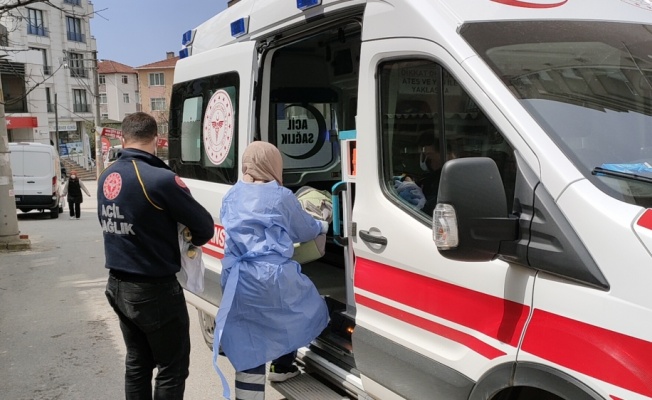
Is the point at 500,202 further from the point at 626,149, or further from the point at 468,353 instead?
the point at 468,353

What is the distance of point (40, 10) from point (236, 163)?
50.9 metres

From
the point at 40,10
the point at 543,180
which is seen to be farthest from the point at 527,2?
the point at 40,10

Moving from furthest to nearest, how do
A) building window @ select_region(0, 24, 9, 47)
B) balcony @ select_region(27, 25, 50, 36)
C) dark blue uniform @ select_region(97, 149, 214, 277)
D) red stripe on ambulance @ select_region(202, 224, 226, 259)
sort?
balcony @ select_region(27, 25, 50, 36) < building window @ select_region(0, 24, 9, 47) < red stripe on ambulance @ select_region(202, 224, 226, 259) < dark blue uniform @ select_region(97, 149, 214, 277)

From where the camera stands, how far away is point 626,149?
1977 mm

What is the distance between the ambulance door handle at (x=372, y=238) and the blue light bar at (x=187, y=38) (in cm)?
313

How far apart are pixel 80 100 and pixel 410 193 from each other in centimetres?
5781

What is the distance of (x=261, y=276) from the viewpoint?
122 inches

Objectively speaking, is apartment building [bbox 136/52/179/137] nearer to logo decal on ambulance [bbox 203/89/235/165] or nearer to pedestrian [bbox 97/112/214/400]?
logo decal on ambulance [bbox 203/89/235/165]

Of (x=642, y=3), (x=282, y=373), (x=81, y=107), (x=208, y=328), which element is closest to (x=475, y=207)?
(x=642, y=3)

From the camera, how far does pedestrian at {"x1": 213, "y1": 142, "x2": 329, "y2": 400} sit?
3.13 meters

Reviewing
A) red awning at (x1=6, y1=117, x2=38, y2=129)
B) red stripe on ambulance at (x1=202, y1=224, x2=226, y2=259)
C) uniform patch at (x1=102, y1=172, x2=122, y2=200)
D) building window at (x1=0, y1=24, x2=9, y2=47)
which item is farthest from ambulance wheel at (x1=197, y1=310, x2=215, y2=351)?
red awning at (x1=6, y1=117, x2=38, y2=129)

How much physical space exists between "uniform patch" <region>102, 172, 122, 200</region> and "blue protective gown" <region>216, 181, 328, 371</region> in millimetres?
617

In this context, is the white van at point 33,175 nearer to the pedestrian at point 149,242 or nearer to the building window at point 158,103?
the pedestrian at point 149,242

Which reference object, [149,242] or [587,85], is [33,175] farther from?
[587,85]
